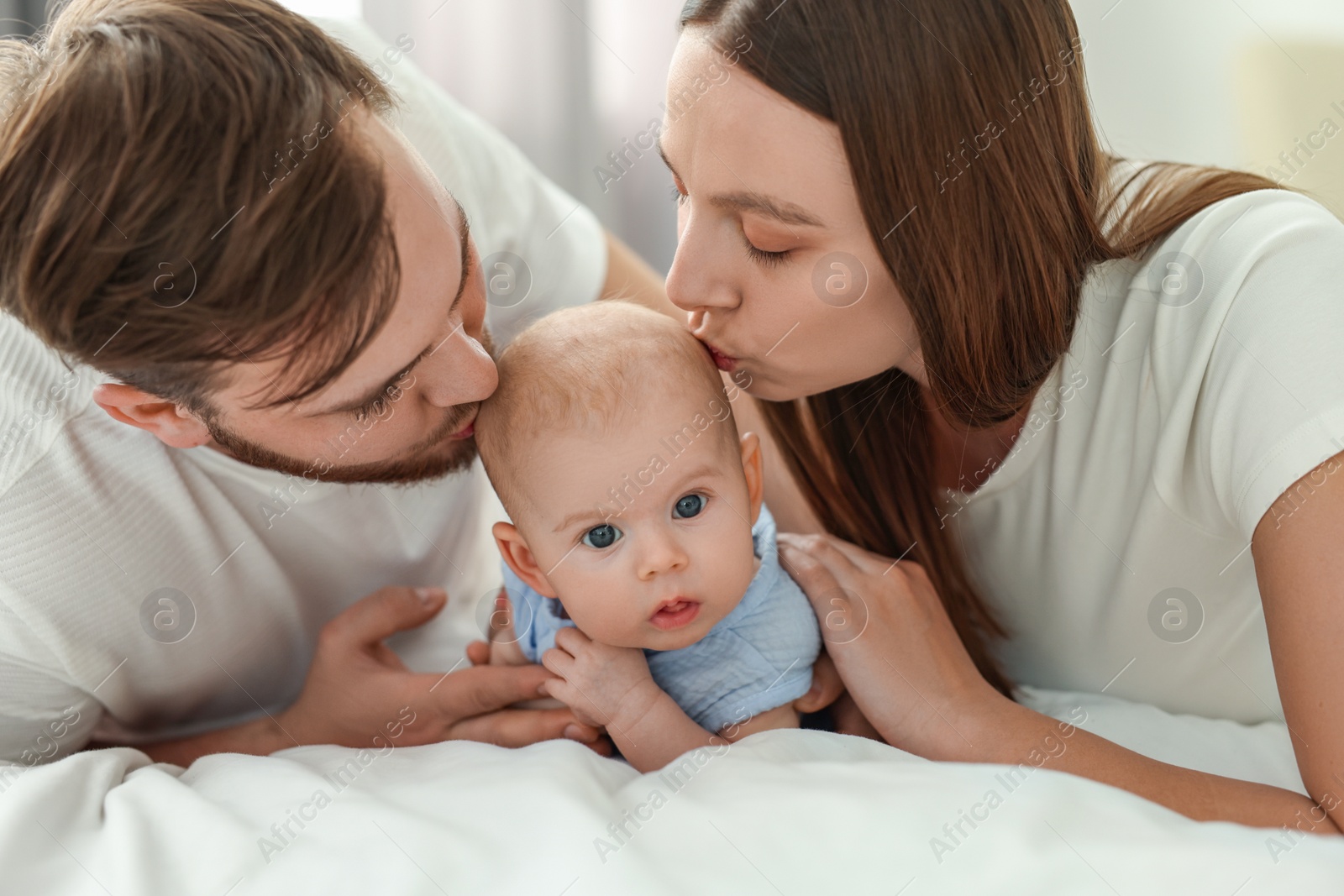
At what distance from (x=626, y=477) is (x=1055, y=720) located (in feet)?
1.74

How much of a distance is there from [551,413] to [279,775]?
0.45 meters

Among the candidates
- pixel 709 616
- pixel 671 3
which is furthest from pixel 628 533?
pixel 671 3

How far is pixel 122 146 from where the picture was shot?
2.93 ft

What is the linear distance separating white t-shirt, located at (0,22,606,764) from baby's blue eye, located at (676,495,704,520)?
526 millimetres

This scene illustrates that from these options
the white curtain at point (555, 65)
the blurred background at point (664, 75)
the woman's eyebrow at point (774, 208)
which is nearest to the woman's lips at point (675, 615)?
the woman's eyebrow at point (774, 208)

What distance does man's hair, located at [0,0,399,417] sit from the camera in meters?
0.90

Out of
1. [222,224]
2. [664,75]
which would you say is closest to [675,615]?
[222,224]

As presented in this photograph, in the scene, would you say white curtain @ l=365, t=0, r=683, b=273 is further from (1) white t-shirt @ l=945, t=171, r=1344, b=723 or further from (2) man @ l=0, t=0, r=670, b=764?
(1) white t-shirt @ l=945, t=171, r=1344, b=723

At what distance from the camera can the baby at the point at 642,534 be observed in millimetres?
1043

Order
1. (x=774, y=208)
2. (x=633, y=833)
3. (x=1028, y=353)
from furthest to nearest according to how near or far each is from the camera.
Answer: (x=1028, y=353)
(x=774, y=208)
(x=633, y=833)

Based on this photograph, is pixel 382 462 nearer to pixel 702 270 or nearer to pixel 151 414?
pixel 151 414

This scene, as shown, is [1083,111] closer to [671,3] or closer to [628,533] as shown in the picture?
[628,533]

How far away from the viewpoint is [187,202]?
898mm

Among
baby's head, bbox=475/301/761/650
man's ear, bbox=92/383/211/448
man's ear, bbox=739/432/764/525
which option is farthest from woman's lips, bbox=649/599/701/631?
man's ear, bbox=92/383/211/448
